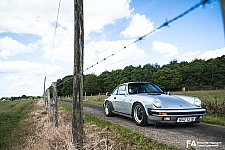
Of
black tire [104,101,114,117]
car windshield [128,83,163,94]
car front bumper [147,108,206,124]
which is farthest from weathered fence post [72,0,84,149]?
black tire [104,101,114,117]

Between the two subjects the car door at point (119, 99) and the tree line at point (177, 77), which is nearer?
the car door at point (119, 99)

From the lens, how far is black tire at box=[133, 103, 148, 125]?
18.4 feet

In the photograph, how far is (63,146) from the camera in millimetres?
3848

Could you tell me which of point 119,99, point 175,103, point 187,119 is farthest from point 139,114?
point 119,99

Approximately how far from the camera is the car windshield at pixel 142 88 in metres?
6.81

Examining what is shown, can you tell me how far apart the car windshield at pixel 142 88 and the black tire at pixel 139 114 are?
2.89 feet

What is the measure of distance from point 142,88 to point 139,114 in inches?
48.3

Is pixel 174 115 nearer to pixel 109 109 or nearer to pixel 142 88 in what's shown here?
pixel 142 88

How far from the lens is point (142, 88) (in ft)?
22.7

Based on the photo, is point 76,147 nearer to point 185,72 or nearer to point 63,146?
point 63,146

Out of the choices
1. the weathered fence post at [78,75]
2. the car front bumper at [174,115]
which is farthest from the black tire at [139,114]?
the weathered fence post at [78,75]

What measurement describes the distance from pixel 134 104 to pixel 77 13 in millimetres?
3524

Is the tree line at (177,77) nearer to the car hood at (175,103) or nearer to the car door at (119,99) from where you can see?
the car door at (119,99)

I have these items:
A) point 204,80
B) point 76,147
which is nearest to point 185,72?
point 204,80
